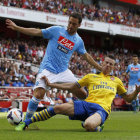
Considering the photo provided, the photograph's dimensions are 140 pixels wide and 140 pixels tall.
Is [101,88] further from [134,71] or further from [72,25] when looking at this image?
[134,71]

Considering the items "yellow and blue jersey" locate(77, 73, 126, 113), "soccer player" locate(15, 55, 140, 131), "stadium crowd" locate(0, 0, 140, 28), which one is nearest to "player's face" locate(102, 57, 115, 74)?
"soccer player" locate(15, 55, 140, 131)

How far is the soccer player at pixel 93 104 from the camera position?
23.0 ft

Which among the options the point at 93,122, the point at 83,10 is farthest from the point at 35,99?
the point at 83,10

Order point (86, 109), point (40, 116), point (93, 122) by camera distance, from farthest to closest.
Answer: point (86, 109), point (40, 116), point (93, 122)

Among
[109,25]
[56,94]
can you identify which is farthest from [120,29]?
[56,94]

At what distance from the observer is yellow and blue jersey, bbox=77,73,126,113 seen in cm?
734

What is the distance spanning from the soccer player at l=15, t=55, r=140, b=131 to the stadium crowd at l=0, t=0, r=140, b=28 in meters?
20.3

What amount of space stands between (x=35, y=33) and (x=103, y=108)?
209 cm

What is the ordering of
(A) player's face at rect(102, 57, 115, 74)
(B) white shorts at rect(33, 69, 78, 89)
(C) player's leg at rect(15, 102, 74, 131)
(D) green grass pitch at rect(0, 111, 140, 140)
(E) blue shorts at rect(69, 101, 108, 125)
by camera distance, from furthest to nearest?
(B) white shorts at rect(33, 69, 78, 89), (A) player's face at rect(102, 57, 115, 74), (E) blue shorts at rect(69, 101, 108, 125), (C) player's leg at rect(15, 102, 74, 131), (D) green grass pitch at rect(0, 111, 140, 140)

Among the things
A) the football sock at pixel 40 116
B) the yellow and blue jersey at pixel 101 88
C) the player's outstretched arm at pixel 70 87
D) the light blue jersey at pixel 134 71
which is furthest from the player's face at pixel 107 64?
the light blue jersey at pixel 134 71

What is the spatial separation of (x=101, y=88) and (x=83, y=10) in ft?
92.5

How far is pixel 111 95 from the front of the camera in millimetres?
7445

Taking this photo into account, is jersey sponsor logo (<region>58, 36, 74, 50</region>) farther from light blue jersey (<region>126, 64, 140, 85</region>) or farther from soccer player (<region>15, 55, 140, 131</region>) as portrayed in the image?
light blue jersey (<region>126, 64, 140, 85</region>)

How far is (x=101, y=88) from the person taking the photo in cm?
739
